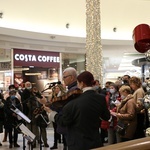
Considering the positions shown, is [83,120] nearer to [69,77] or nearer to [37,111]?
[69,77]

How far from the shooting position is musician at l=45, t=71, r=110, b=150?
262cm

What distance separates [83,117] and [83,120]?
0.03m

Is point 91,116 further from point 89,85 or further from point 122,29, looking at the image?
point 122,29

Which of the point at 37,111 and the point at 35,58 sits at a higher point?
the point at 35,58

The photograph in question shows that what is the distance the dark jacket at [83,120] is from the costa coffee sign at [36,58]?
329 inches

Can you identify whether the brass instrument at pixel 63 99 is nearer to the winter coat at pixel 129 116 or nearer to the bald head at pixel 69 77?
the bald head at pixel 69 77

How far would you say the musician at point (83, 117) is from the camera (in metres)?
2.62

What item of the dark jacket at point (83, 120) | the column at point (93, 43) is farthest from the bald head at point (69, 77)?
the column at point (93, 43)

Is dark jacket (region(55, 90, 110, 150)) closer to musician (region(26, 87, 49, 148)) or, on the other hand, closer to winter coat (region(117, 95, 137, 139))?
winter coat (region(117, 95, 137, 139))

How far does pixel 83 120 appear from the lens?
8.61ft

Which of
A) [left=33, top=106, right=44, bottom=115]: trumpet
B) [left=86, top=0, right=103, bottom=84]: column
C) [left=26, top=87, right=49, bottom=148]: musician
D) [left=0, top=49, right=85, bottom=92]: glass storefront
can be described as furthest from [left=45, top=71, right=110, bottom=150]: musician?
[left=0, top=49, right=85, bottom=92]: glass storefront

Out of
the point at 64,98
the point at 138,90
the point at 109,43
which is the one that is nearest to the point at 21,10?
the point at 109,43

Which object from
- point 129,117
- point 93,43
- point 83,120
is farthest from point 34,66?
point 83,120

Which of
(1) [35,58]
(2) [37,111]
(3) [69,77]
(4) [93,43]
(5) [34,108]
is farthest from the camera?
(1) [35,58]
